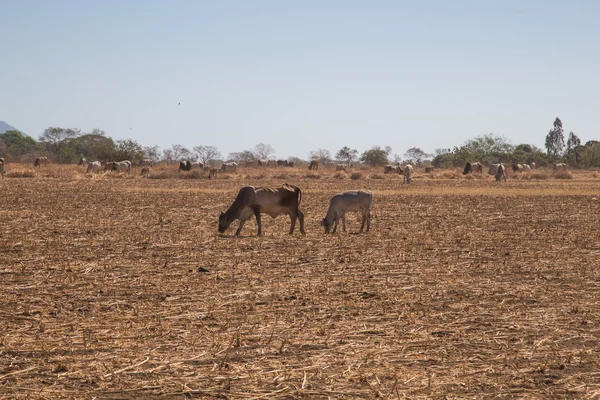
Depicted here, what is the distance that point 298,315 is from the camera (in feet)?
30.0

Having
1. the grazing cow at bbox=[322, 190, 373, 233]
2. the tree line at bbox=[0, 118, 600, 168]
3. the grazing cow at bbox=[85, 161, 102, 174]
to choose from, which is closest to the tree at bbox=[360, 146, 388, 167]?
the tree line at bbox=[0, 118, 600, 168]

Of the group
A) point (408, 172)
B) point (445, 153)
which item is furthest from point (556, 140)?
point (408, 172)

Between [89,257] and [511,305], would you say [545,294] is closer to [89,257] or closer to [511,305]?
[511,305]

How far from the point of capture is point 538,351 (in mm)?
7613

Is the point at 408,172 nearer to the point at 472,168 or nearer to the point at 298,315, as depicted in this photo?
the point at 472,168

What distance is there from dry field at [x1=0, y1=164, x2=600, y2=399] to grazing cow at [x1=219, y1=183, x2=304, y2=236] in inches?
21.4

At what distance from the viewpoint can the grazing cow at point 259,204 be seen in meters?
18.7

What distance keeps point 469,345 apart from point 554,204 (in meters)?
24.1

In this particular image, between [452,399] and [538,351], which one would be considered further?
[538,351]

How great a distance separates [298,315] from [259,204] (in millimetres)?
9822

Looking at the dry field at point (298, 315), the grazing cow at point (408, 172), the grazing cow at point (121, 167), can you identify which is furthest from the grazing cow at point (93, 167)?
the dry field at point (298, 315)

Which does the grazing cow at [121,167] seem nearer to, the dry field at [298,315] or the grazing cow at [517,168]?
the grazing cow at [517,168]

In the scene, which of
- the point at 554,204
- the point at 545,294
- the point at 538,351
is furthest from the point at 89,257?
the point at 554,204

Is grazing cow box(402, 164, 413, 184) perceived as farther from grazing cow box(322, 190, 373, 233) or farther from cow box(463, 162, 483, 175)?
grazing cow box(322, 190, 373, 233)
